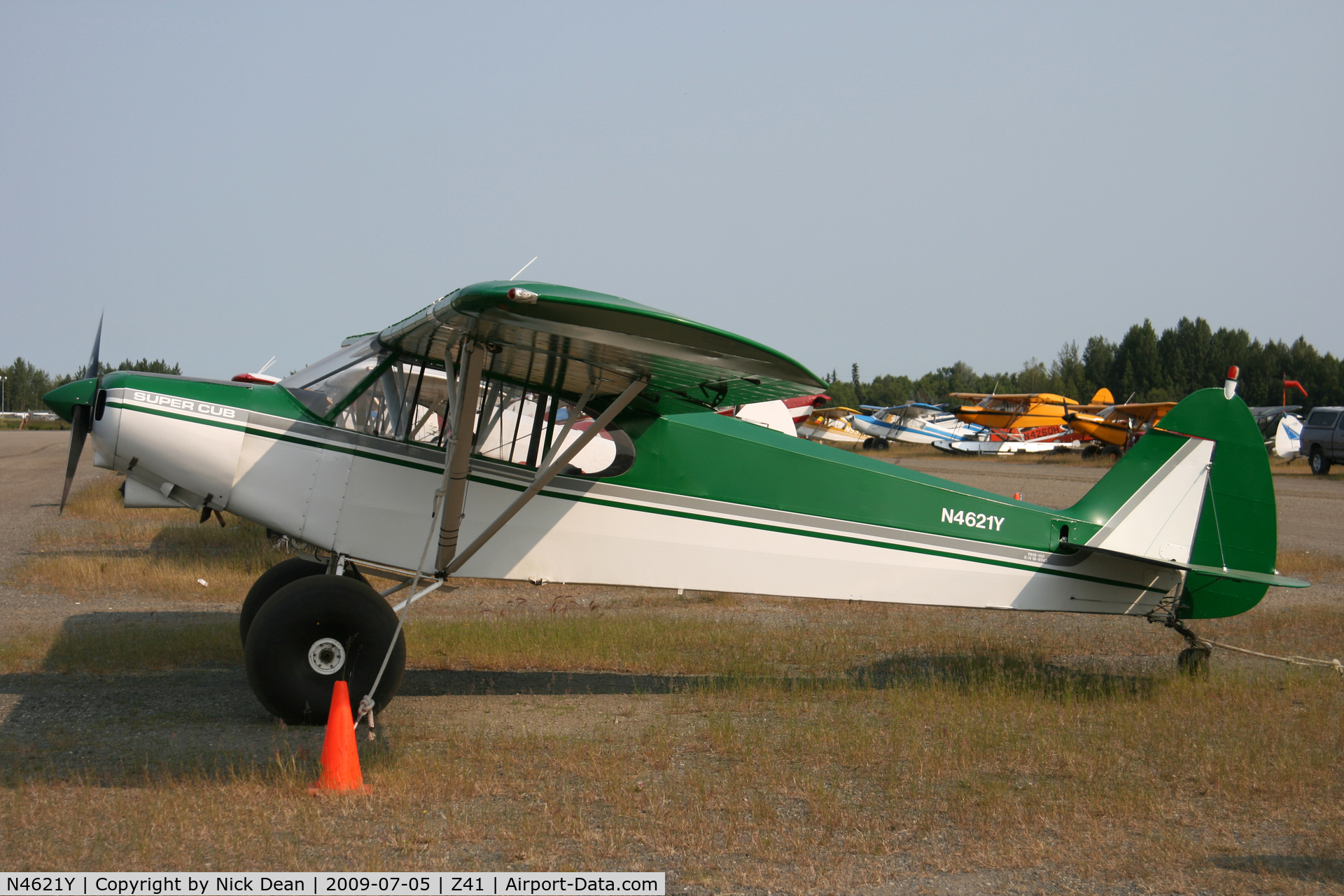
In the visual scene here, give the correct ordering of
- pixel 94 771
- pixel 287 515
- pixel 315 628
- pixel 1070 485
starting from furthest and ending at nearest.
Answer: pixel 1070 485, pixel 287 515, pixel 315 628, pixel 94 771

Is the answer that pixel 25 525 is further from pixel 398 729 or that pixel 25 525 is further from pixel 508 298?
pixel 508 298

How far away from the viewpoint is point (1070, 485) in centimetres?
2711

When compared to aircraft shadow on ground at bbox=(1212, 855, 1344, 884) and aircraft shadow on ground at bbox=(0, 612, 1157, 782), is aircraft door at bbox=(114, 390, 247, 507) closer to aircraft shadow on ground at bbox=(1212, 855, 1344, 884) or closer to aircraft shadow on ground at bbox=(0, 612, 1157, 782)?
aircraft shadow on ground at bbox=(0, 612, 1157, 782)

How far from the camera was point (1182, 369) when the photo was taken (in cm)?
9431

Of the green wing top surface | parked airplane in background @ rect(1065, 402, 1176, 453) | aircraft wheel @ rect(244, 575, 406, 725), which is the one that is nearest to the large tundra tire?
aircraft wheel @ rect(244, 575, 406, 725)

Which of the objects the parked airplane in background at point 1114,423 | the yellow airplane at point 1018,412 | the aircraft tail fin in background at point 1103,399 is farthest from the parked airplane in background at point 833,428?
the aircraft tail fin in background at point 1103,399

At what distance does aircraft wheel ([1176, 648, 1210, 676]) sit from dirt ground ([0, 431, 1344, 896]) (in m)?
0.62

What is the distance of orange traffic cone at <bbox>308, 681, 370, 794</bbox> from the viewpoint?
453 centimetres

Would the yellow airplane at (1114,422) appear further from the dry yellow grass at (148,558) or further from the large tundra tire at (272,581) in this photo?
the large tundra tire at (272,581)

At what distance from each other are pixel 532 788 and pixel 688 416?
9.76ft

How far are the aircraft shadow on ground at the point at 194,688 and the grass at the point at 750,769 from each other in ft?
0.12

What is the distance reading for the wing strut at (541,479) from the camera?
18.1ft

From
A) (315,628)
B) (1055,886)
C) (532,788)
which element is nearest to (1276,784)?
(1055,886)

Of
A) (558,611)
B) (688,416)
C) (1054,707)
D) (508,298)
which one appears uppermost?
(508,298)
